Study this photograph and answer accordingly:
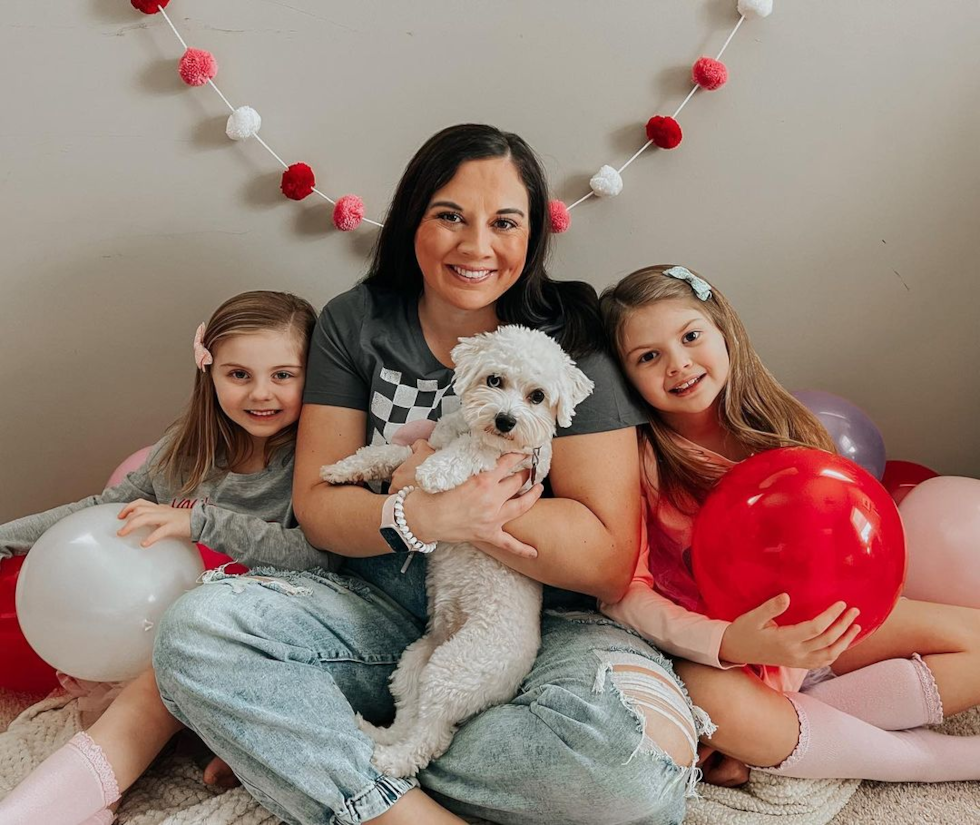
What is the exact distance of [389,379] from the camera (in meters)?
1.56

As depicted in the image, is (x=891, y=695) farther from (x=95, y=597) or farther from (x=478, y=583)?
(x=95, y=597)

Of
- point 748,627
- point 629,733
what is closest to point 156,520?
point 629,733

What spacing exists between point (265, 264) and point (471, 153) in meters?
0.65

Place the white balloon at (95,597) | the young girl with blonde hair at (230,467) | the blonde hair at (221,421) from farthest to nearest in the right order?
the blonde hair at (221,421), the young girl with blonde hair at (230,467), the white balloon at (95,597)

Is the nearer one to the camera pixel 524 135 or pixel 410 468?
pixel 410 468

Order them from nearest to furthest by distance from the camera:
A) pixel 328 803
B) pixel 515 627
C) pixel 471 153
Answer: pixel 328 803 → pixel 515 627 → pixel 471 153

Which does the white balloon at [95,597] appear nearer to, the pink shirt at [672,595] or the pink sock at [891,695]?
the pink shirt at [672,595]

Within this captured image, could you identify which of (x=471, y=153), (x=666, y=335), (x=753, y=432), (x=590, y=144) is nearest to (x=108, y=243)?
(x=471, y=153)

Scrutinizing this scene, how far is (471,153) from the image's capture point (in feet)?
4.82

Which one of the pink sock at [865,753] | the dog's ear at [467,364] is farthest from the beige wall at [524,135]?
the pink sock at [865,753]

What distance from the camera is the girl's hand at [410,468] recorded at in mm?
1415

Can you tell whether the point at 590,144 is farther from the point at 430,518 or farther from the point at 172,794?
the point at 172,794

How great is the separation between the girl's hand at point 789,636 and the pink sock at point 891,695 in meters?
0.20

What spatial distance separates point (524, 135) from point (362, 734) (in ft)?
4.01
